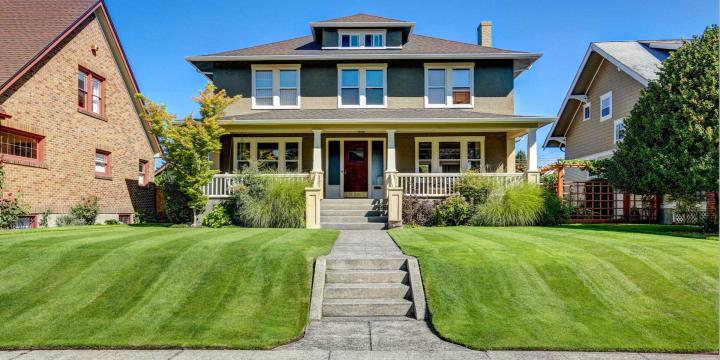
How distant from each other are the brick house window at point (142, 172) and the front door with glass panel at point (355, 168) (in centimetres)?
866

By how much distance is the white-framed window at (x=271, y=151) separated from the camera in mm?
18688

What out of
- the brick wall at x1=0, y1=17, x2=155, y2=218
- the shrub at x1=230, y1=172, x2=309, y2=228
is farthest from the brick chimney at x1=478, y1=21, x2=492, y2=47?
the brick wall at x1=0, y1=17, x2=155, y2=218

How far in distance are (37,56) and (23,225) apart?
16.5 ft

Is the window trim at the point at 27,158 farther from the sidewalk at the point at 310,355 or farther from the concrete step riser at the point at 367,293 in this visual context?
the concrete step riser at the point at 367,293

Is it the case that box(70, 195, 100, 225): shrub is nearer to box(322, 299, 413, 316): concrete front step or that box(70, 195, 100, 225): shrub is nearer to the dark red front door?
the dark red front door

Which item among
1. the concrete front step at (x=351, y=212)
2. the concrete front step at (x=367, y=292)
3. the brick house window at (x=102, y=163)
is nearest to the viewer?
the concrete front step at (x=367, y=292)

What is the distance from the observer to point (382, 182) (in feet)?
61.1

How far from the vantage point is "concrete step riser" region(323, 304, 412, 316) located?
22.2 feet

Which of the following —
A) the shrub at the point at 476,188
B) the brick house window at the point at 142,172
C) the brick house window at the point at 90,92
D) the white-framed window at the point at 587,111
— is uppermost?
the white-framed window at the point at 587,111

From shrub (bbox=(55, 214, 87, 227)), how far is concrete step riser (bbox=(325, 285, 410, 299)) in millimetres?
12092

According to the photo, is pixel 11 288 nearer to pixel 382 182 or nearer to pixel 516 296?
pixel 516 296

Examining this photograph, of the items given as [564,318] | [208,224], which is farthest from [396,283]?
[208,224]

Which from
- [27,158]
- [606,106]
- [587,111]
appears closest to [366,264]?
[27,158]

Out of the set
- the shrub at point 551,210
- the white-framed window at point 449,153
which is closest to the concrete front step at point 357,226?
the white-framed window at point 449,153
